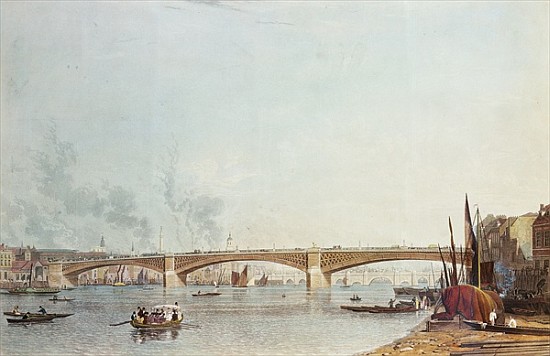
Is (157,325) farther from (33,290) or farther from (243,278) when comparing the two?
(33,290)

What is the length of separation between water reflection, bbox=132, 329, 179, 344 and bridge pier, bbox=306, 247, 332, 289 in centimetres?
169

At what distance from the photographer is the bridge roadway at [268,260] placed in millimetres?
10656

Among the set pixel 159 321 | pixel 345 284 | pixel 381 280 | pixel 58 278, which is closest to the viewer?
pixel 159 321

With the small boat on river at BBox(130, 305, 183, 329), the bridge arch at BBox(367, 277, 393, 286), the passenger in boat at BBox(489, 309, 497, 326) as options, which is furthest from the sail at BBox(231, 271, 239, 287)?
the passenger in boat at BBox(489, 309, 497, 326)

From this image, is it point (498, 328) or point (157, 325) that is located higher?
point (157, 325)

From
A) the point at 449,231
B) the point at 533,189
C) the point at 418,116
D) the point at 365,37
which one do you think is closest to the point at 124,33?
the point at 365,37

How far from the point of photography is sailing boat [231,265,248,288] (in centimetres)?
1090

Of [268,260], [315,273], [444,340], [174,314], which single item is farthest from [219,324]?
[444,340]

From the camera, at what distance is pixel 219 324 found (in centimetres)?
1061

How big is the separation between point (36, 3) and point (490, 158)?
556 cm

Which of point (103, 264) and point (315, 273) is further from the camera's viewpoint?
point (315, 273)

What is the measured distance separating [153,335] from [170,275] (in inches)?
31.1

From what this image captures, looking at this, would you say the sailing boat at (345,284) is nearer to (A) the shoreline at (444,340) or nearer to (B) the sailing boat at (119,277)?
(A) the shoreline at (444,340)

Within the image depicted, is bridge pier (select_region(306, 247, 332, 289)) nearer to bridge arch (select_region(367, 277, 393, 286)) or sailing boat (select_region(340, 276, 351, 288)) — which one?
sailing boat (select_region(340, 276, 351, 288))
